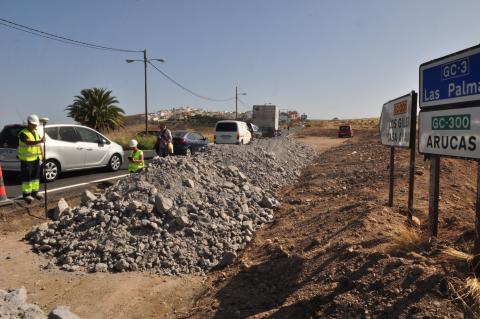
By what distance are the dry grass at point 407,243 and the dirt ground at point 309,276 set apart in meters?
0.01

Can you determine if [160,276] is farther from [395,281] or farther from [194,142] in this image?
[194,142]

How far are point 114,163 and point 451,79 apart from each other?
11722 millimetres

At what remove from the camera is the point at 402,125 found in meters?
5.75

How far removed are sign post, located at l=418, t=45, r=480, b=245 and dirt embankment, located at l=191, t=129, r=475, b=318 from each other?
557 mm

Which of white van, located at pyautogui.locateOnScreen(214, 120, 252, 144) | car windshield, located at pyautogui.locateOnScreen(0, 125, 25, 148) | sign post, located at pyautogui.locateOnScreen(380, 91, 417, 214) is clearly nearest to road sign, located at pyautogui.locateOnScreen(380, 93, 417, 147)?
sign post, located at pyautogui.locateOnScreen(380, 91, 417, 214)

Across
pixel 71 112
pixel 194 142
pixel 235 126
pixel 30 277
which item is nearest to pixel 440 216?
pixel 30 277

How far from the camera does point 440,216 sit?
636cm

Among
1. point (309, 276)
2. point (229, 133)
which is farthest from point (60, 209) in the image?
point (229, 133)

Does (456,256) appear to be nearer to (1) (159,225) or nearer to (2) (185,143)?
(1) (159,225)

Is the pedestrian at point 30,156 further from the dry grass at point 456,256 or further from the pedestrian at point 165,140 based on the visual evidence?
the dry grass at point 456,256

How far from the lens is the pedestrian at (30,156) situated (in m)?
8.65

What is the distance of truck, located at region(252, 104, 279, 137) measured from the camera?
138 feet

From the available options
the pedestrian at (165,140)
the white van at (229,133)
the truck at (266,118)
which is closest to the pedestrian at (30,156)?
the pedestrian at (165,140)

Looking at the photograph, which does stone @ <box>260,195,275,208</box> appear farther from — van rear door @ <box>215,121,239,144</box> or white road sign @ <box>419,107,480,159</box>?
van rear door @ <box>215,121,239,144</box>
